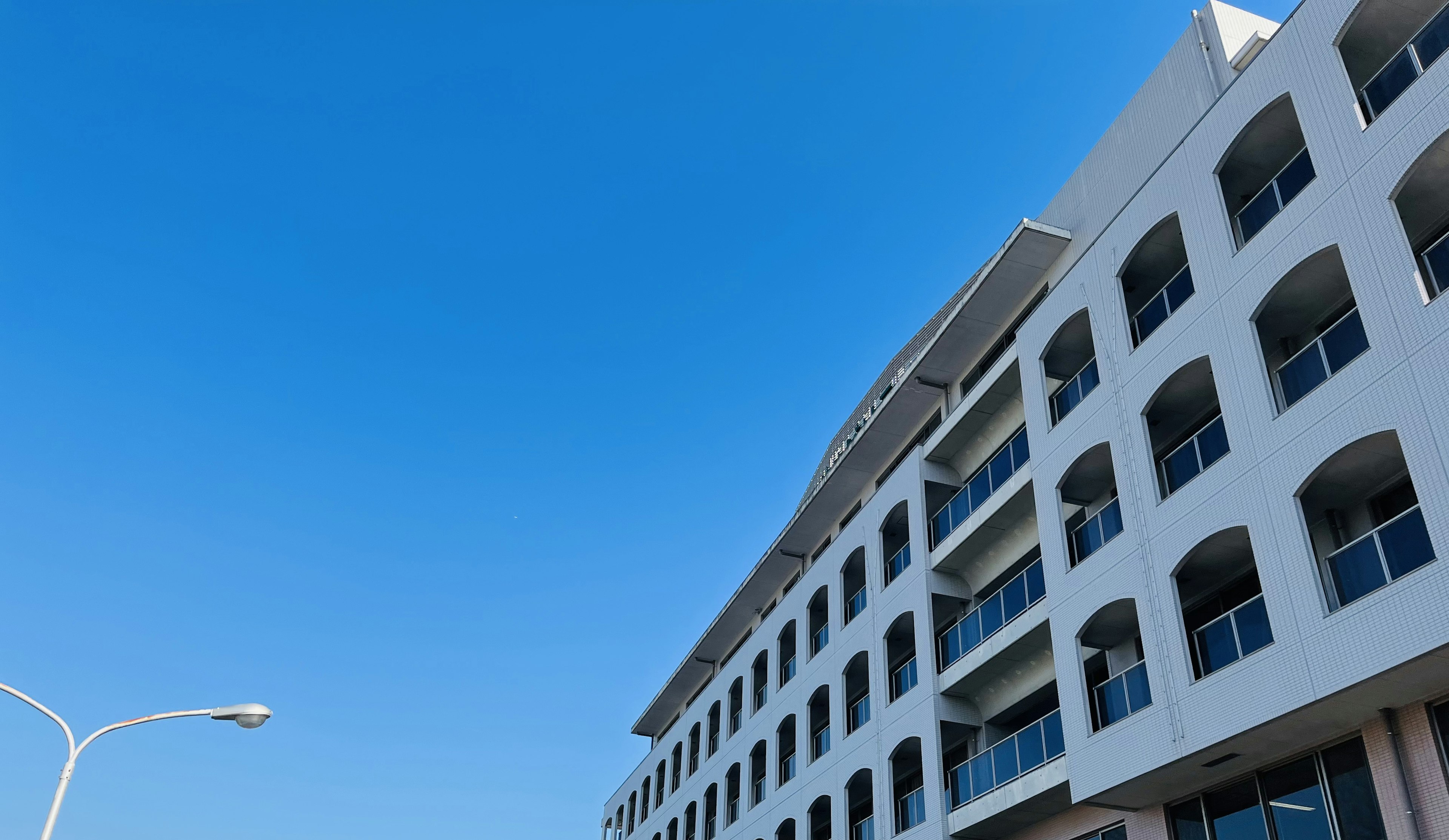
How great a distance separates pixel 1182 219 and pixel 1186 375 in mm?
3072

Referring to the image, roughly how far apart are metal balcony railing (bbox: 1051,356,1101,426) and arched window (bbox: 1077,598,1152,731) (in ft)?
15.3

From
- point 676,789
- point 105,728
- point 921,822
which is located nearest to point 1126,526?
point 921,822

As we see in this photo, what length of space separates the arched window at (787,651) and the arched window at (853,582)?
4.27 m

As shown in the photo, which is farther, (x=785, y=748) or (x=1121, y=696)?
(x=785, y=748)

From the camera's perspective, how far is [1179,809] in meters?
19.1

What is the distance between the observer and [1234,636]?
17359 millimetres

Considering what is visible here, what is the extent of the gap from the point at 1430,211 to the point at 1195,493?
566 cm

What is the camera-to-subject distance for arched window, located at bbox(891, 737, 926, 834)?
26688 mm

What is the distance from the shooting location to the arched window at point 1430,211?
15.2m

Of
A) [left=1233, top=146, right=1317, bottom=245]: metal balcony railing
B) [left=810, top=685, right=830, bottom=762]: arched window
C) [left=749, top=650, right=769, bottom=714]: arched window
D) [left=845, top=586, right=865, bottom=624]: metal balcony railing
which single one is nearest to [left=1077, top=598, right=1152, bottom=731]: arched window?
[left=1233, top=146, right=1317, bottom=245]: metal balcony railing

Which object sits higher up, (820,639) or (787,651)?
(787,651)

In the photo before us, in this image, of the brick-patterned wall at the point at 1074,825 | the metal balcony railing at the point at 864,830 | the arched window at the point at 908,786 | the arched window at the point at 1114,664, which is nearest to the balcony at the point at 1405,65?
the arched window at the point at 1114,664

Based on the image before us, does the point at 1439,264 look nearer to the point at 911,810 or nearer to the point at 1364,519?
the point at 1364,519

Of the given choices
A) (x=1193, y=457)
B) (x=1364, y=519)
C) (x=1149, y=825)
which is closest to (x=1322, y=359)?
(x=1364, y=519)
